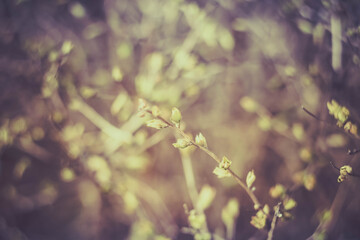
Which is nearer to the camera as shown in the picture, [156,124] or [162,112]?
[156,124]

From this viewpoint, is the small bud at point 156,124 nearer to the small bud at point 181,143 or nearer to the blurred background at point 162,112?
the small bud at point 181,143

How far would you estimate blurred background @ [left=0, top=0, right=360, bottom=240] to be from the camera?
1552 mm

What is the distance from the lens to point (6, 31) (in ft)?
5.96

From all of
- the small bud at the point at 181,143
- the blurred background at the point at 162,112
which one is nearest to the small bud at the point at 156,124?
the small bud at the point at 181,143

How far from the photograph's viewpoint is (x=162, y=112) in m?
1.45

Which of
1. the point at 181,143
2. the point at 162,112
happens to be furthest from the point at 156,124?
the point at 162,112

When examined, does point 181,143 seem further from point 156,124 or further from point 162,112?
point 162,112

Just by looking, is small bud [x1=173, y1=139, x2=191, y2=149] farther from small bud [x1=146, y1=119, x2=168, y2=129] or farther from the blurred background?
the blurred background

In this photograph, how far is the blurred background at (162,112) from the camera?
1552 millimetres

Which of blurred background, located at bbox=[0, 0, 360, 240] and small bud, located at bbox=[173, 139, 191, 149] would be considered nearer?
small bud, located at bbox=[173, 139, 191, 149]

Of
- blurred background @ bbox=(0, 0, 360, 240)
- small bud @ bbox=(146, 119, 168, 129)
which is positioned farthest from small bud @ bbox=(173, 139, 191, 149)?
blurred background @ bbox=(0, 0, 360, 240)

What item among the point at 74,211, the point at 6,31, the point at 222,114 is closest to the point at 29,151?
the point at 74,211

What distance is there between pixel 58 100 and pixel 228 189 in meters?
1.47

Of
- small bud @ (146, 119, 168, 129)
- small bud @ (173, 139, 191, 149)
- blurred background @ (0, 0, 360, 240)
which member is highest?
blurred background @ (0, 0, 360, 240)
